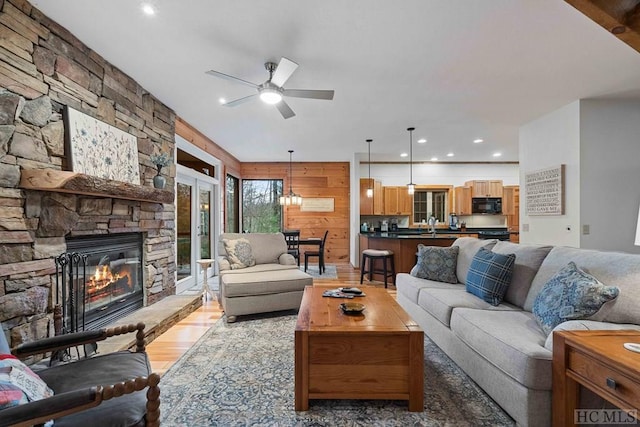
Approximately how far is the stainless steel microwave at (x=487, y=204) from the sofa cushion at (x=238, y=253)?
20.3 feet

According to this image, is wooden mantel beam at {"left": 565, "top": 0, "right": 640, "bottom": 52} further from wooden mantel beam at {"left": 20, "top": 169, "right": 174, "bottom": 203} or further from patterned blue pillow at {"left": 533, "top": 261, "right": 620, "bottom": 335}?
wooden mantel beam at {"left": 20, "top": 169, "right": 174, "bottom": 203}

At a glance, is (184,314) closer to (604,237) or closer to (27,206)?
(27,206)

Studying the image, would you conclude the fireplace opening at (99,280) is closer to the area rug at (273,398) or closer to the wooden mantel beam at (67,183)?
the wooden mantel beam at (67,183)

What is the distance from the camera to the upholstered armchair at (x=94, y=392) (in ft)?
3.02

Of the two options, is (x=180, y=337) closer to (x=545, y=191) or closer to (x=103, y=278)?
(x=103, y=278)

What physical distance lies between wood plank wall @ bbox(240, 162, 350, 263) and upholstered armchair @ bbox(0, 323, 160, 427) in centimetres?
605

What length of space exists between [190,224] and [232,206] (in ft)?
8.01

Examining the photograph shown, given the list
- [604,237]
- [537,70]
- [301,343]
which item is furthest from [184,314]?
[604,237]

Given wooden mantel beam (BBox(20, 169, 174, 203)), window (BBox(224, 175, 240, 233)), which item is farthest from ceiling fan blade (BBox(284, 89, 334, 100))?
window (BBox(224, 175, 240, 233))

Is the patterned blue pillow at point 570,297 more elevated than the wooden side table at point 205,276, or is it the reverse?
the patterned blue pillow at point 570,297

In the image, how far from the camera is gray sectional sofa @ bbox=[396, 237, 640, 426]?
60.6 inches

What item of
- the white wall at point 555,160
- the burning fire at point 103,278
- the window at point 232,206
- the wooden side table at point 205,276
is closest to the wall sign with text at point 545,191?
the white wall at point 555,160

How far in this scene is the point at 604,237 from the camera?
12.1 feet

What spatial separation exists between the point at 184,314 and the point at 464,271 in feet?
10.6
